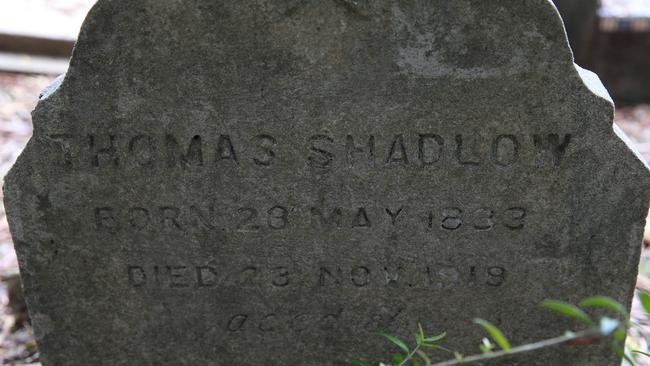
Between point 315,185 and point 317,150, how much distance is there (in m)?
0.10

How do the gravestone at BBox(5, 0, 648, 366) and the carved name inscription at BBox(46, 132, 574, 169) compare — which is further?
the carved name inscription at BBox(46, 132, 574, 169)

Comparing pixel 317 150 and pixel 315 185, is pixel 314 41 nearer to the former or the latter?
pixel 317 150

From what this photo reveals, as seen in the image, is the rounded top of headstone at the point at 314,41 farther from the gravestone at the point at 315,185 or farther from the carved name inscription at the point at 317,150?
the carved name inscription at the point at 317,150

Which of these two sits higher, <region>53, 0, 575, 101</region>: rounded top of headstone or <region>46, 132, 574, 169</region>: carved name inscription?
<region>53, 0, 575, 101</region>: rounded top of headstone

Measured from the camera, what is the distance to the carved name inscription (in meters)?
1.84

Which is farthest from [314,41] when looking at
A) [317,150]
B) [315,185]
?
[315,185]

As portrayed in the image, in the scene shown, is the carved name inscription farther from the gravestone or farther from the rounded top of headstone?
the rounded top of headstone

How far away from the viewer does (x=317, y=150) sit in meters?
1.86

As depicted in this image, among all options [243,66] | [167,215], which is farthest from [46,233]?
[243,66]

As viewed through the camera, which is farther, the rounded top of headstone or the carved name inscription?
the carved name inscription

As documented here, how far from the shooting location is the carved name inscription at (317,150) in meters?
1.84

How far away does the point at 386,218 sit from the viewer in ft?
6.42

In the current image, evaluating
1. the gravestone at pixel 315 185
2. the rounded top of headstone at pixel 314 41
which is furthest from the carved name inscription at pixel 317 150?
the rounded top of headstone at pixel 314 41

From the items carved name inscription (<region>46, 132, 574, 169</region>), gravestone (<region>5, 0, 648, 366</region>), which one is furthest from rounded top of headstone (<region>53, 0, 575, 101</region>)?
carved name inscription (<region>46, 132, 574, 169</region>)
